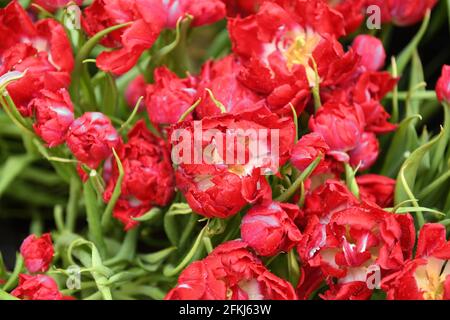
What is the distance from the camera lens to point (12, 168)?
930mm

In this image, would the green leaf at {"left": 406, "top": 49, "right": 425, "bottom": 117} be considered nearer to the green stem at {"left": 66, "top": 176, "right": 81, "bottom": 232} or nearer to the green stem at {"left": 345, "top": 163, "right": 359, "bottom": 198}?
the green stem at {"left": 345, "top": 163, "right": 359, "bottom": 198}

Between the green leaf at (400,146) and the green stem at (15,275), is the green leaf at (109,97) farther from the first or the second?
the green leaf at (400,146)

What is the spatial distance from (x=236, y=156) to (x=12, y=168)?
0.36 metres

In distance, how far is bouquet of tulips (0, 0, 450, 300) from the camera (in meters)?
0.68

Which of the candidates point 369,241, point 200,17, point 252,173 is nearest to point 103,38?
point 200,17

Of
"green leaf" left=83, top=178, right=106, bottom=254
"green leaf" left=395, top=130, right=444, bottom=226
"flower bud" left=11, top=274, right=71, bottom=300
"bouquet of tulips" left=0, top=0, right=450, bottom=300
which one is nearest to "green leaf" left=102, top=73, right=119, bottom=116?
"bouquet of tulips" left=0, top=0, right=450, bottom=300

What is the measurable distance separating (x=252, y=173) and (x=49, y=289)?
22cm

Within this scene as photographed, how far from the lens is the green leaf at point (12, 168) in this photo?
917mm

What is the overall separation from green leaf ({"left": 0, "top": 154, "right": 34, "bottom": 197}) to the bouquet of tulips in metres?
0.08

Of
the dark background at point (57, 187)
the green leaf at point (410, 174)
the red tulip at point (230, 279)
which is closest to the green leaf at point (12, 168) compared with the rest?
the dark background at point (57, 187)

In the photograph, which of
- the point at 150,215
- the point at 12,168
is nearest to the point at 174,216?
the point at 150,215

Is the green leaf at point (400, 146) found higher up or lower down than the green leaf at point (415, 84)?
lower down

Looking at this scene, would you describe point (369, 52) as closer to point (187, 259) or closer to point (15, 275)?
point (187, 259)

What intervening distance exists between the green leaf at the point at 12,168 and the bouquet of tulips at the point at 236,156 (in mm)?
83
